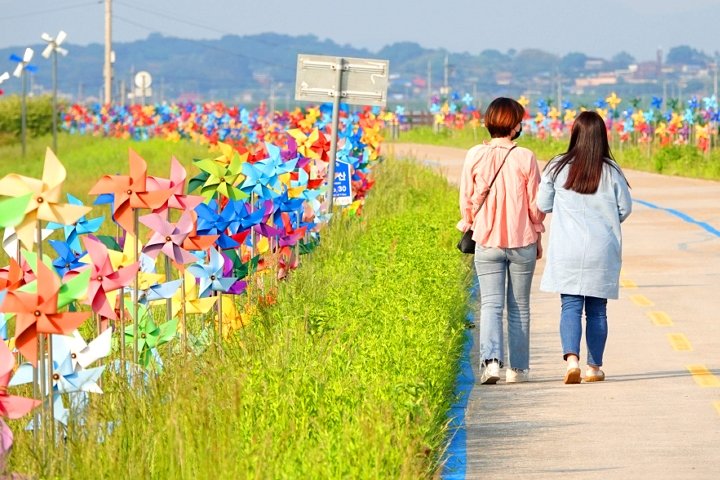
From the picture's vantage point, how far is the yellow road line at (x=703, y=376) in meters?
9.55

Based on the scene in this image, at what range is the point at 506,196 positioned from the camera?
9906 millimetres

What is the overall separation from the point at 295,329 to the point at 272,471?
299cm

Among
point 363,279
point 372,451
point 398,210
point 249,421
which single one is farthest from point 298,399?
point 398,210

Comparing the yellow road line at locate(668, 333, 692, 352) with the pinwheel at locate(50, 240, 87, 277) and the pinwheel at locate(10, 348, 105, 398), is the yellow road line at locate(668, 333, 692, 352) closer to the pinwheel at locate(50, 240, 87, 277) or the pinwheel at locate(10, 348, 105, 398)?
the pinwheel at locate(50, 240, 87, 277)

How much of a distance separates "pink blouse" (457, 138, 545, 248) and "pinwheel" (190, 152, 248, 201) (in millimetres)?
1495

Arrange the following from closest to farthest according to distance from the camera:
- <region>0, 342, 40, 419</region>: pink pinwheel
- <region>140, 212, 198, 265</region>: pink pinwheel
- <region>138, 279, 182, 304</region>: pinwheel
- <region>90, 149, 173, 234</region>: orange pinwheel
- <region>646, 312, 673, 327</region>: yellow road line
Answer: <region>0, 342, 40, 419</region>: pink pinwheel < <region>90, 149, 173, 234</region>: orange pinwheel < <region>140, 212, 198, 265</region>: pink pinwheel < <region>138, 279, 182, 304</region>: pinwheel < <region>646, 312, 673, 327</region>: yellow road line

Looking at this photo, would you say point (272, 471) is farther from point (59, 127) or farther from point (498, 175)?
point (59, 127)

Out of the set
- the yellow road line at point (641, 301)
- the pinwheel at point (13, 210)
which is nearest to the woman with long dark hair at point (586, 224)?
the yellow road line at point (641, 301)

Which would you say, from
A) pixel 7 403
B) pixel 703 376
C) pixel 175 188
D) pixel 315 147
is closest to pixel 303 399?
pixel 7 403

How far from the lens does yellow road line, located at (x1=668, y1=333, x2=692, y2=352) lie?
10.9m

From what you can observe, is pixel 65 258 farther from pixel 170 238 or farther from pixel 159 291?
pixel 170 238

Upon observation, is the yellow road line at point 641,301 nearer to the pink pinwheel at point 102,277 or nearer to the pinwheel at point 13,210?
the pink pinwheel at point 102,277

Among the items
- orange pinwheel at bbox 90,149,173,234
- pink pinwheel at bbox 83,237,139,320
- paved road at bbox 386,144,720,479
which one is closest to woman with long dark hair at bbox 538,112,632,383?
paved road at bbox 386,144,720,479

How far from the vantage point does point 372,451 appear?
6.22m
